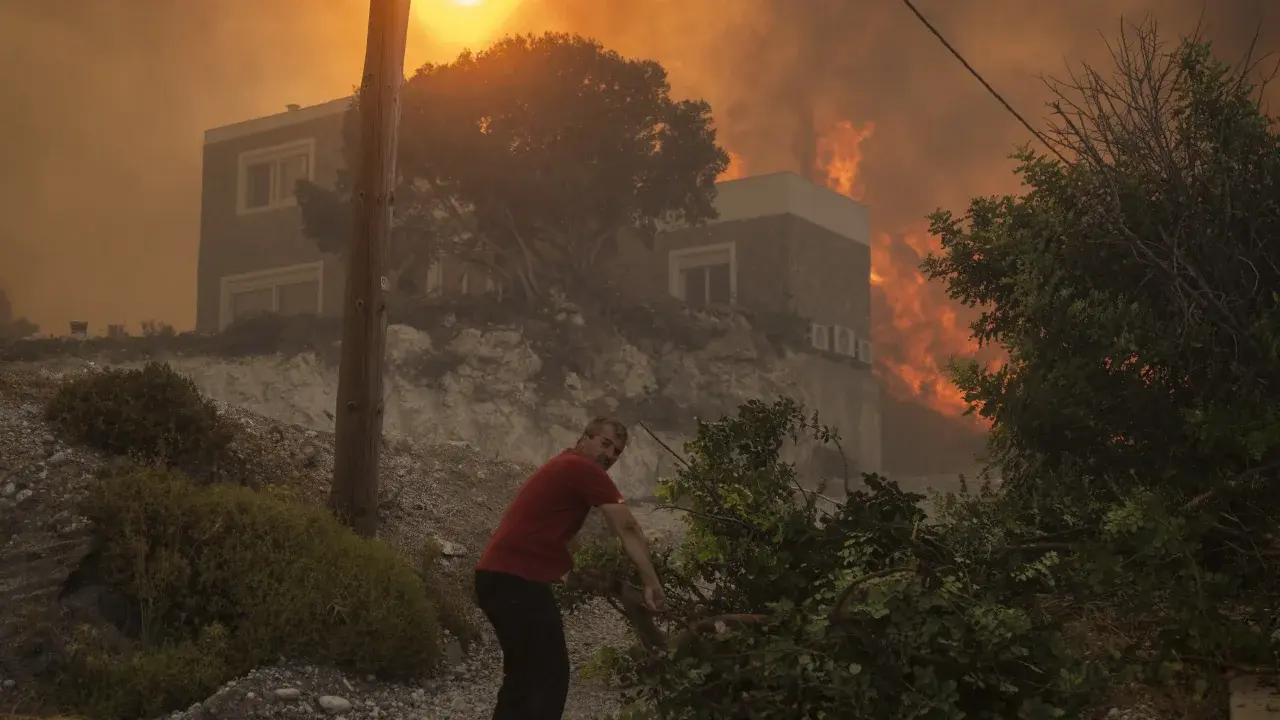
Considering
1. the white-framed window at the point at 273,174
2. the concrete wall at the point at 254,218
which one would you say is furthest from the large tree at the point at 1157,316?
the white-framed window at the point at 273,174

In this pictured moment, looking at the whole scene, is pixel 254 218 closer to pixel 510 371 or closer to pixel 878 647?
pixel 510 371

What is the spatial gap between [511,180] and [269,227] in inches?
346

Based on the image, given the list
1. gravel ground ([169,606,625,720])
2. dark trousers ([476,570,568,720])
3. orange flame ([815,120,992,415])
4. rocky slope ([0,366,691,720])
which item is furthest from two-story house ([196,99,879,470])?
dark trousers ([476,570,568,720])

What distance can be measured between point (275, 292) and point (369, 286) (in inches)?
908

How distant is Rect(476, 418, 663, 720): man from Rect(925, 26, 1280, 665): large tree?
10.2ft

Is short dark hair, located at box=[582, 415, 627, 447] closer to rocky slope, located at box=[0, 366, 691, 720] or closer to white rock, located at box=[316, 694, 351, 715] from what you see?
rocky slope, located at box=[0, 366, 691, 720]

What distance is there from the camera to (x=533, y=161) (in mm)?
28906

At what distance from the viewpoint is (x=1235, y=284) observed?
25.6ft

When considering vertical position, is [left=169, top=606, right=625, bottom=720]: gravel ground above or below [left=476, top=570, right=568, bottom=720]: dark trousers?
below

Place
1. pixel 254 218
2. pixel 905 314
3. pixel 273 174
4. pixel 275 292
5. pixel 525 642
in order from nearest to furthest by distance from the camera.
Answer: pixel 525 642 → pixel 275 292 → pixel 254 218 → pixel 273 174 → pixel 905 314

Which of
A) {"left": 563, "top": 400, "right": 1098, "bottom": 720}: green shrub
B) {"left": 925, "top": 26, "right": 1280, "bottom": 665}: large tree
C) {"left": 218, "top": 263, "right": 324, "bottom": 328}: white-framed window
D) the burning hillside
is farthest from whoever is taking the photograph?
the burning hillside

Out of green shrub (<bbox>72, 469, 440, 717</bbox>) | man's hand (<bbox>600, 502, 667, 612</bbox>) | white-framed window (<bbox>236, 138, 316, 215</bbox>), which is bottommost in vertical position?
green shrub (<bbox>72, 469, 440, 717</bbox>)

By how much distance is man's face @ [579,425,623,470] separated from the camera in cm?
572

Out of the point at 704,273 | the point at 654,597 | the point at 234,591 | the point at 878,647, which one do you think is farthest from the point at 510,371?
the point at 878,647
